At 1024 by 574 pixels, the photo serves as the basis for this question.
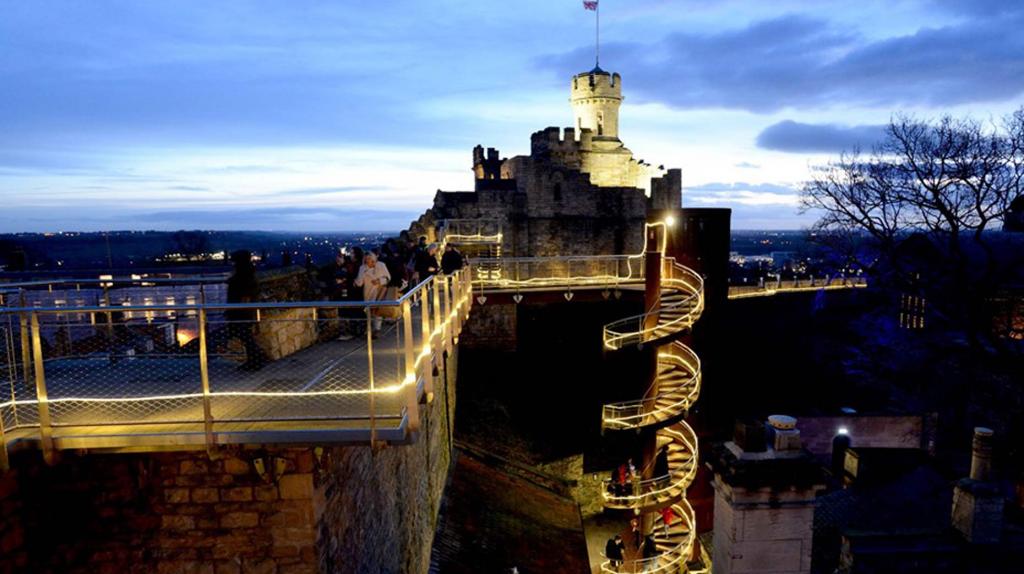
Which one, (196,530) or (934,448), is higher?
(196,530)

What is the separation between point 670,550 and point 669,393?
11.6 ft

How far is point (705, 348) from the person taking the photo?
15125 mm

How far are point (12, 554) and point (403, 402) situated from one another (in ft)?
12.3

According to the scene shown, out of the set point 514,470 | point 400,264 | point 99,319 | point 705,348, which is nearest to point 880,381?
point 705,348

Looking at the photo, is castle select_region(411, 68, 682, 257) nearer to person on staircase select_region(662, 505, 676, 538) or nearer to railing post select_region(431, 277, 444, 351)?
person on staircase select_region(662, 505, 676, 538)

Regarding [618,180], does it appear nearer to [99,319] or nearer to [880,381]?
[880,381]

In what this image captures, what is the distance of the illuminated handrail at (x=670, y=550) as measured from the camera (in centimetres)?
1266

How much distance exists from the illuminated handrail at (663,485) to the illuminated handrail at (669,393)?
1438 millimetres

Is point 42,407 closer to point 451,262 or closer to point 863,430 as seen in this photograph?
point 451,262

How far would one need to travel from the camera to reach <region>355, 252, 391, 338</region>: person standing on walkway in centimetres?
841

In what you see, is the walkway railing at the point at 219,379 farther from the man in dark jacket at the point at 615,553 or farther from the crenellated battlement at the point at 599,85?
the crenellated battlement at the point at 599,85

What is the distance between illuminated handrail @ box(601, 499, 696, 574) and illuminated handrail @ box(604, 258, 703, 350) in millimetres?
4334

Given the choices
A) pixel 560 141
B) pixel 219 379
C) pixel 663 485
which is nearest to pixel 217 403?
pixel 219 379

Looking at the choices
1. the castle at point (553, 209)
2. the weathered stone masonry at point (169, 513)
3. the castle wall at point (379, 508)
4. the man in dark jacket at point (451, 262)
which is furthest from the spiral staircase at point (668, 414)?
the castle at point (553, 209)
